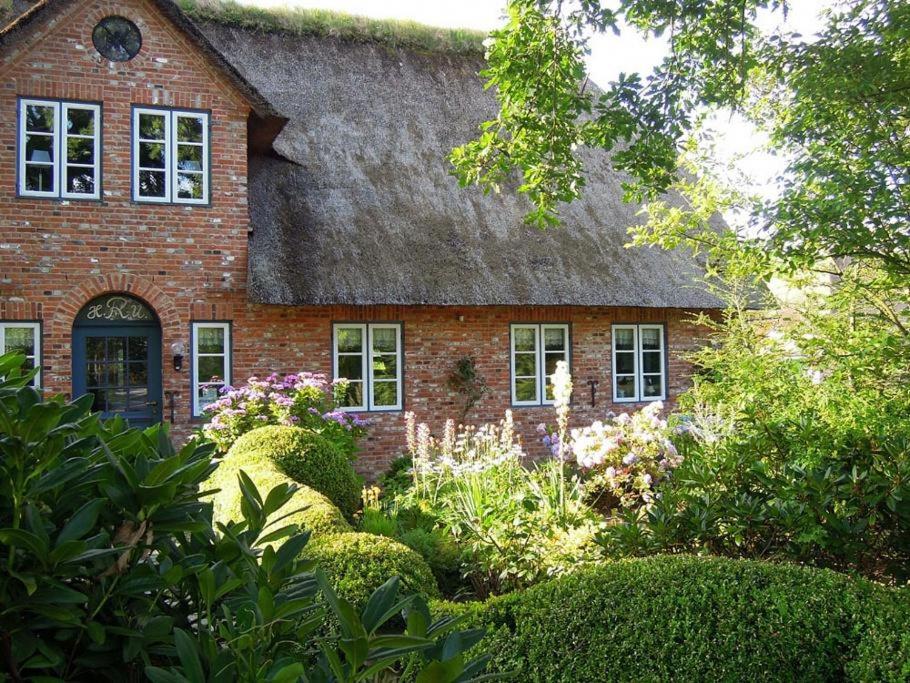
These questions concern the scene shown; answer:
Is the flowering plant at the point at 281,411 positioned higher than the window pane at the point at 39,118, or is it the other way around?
the window pane at the point at 39,118

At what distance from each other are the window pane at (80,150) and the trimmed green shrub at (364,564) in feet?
28.8

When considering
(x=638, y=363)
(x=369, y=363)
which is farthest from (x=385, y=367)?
(x=638, y=363)

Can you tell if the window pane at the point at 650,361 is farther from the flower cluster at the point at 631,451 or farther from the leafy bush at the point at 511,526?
the leafy bush at the point at 511,526

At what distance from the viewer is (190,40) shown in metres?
11.8

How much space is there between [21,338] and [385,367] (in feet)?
18.1

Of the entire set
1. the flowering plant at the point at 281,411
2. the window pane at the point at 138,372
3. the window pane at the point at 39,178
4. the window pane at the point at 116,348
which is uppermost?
the window pane at the point at 39,178

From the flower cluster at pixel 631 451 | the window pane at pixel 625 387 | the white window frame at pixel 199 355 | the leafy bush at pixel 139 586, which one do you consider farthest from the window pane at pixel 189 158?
the leafy bush at pixel 139 586

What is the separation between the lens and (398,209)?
45.2 feet

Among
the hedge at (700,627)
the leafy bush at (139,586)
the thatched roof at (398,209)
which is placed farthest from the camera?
the thatched roof at (398,209)

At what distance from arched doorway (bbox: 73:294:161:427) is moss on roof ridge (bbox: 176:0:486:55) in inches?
278

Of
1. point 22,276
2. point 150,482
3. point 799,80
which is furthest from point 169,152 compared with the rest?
point 150,482

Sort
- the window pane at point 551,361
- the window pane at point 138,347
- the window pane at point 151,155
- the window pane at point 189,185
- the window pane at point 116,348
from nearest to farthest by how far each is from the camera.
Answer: the window pane at point 116,348 < the window pane at point 138,347 < the window pane at point 151,155 < the window pane at point 189,185 < the window pane at point 551,361

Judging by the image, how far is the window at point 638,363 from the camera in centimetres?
1498

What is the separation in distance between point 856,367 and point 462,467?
142 inches
